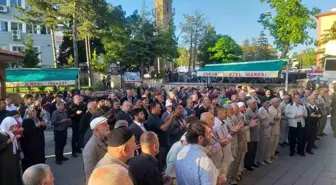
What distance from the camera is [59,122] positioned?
7.69 meters

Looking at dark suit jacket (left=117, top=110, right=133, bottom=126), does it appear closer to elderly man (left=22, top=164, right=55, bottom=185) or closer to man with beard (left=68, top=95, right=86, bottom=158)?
man with beard (left=68, top=95, right=86, bottom=158)

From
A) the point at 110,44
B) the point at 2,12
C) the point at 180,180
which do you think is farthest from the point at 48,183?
the point at 2,12

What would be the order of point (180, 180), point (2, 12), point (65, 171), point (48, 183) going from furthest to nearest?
point (2, 12) → point (65, 171) → point (180, 180) → point (48, 183)

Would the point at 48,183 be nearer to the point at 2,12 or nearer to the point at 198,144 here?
the point at 198,144

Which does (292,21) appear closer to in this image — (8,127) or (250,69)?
(250,69)

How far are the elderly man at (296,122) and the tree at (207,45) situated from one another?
43.2 meters

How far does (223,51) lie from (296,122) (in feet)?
146

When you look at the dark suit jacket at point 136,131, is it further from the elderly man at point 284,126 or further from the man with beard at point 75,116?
the elderly man at point 284,126

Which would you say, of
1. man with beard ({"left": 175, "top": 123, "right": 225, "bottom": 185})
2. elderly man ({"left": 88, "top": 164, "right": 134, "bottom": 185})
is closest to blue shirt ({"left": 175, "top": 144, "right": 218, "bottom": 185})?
man with beard ({"left": 175, "top": 123, "right": 225, "bottom": 185})

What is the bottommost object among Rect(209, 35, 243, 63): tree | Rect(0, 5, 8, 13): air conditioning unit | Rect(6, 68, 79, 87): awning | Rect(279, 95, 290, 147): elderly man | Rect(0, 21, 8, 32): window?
Rect(279, 95, 290, 147): elderly man

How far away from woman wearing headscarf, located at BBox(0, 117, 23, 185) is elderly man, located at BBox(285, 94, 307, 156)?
7.13m

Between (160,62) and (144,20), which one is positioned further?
(160,62)

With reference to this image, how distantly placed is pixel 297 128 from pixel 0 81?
10767mm

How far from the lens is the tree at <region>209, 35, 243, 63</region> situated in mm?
51188
